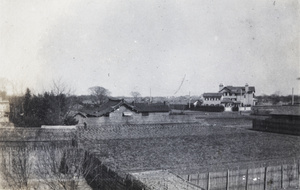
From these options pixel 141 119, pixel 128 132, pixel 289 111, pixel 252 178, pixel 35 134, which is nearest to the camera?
pixel 252 178

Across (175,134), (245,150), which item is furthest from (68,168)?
(175,134)

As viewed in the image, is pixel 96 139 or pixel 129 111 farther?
pixel 129 111

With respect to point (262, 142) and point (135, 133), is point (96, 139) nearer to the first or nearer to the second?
point (135, 133)

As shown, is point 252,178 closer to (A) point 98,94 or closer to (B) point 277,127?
(B) point 277,127

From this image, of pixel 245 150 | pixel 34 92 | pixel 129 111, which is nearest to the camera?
pixel 245 150

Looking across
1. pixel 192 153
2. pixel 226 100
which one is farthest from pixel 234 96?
pixel 192 153

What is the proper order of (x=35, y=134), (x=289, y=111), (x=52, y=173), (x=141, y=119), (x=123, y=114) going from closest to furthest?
(x=52, y=173) → (x=35, y=134) → (x=289, y=111) → (x=123, y=114) → (x=141, y=119)

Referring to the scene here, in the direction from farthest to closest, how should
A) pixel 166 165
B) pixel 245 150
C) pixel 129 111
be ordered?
pixel 129 111
pixel 245 150
pixel 166 165

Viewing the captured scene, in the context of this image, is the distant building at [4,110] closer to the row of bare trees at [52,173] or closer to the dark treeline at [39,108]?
the dark treeline at [39,108]

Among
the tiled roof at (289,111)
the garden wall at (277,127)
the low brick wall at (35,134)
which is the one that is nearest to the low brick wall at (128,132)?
the low brick wall at (35,134)
